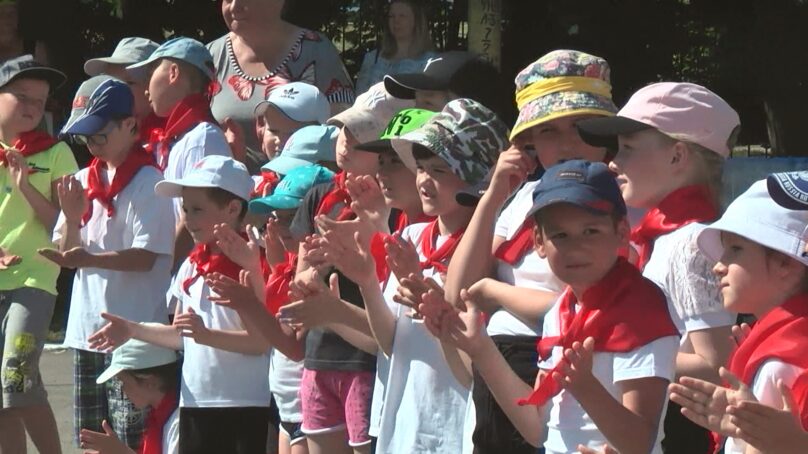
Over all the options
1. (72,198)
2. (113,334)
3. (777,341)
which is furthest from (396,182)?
(72,198)

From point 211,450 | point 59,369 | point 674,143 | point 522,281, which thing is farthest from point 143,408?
point 59,369

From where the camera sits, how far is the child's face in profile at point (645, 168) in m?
3.80

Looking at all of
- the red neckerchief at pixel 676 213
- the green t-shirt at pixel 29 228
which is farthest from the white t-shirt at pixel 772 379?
the green t-shirt at pixel 29 228

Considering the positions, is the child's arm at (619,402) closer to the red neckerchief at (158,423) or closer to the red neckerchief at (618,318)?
the red neckerchief at (618,318)

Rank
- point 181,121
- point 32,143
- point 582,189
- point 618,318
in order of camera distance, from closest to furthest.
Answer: point 618,318
point 582,189
point 181,121
point 32,143

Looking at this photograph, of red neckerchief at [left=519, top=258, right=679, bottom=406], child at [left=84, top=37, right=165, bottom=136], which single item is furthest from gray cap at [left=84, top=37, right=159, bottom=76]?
red neckerchief at [left=519, top=258, right=679, bottom=406]

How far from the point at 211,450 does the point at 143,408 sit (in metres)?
0.55

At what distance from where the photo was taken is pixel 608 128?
12.5ft

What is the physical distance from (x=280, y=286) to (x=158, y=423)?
0.76m

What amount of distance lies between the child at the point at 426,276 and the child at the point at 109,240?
190 centimetres

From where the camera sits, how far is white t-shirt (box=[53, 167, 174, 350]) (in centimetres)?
593

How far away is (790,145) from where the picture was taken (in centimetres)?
1143

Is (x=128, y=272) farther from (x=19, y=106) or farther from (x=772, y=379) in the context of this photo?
(x=772, y=379)

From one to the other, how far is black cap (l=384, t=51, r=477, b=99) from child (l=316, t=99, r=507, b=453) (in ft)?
1.93
